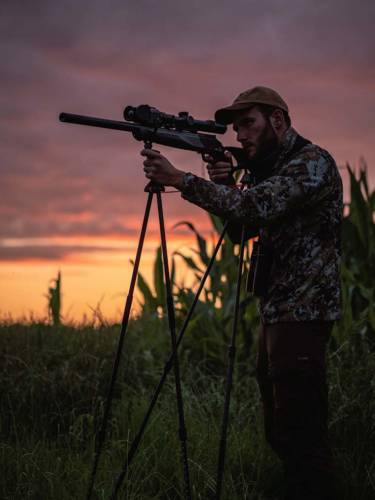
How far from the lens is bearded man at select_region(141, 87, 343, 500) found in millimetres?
3174

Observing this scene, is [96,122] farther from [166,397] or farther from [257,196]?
[166,397]

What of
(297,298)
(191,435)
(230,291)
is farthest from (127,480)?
(230,291)

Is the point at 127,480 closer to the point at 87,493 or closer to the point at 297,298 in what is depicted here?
the point at 87,493

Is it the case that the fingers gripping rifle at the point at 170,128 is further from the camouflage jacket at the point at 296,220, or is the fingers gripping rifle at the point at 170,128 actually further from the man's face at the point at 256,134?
the camouflage jacket at the point at 296,220

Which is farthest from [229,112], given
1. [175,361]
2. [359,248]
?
[359,248]

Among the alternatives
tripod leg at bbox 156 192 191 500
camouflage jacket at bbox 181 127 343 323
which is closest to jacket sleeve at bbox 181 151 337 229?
camouflage jacket at bbox 181 127 343 323

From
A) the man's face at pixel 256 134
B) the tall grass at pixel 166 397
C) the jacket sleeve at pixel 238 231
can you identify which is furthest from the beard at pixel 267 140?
the tall grass at pixel 166 397

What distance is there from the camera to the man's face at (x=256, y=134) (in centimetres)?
355

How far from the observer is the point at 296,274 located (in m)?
3.33

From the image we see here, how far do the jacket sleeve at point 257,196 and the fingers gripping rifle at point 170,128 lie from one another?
0.83 ft

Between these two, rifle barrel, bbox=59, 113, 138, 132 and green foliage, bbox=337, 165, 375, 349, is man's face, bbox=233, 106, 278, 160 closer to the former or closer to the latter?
rifle barrel, bbox=59, 113, 138, 132

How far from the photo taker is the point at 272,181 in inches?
125

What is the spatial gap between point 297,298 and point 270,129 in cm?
97

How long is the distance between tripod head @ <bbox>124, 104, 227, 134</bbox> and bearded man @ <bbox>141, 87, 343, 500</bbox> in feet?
0.55
